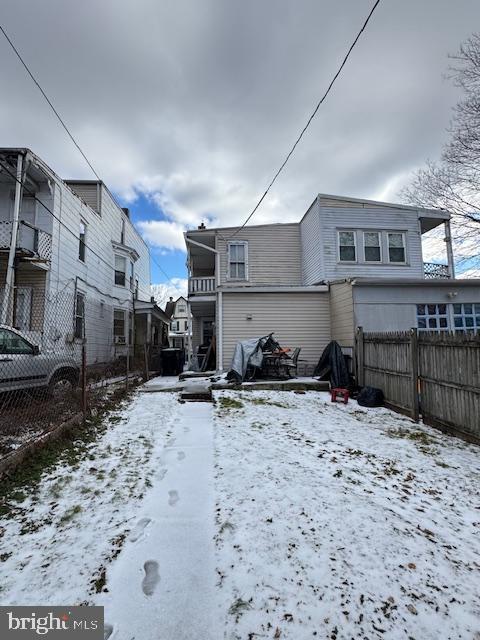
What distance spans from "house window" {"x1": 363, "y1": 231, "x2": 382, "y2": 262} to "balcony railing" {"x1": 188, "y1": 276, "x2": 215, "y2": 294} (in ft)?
22.5

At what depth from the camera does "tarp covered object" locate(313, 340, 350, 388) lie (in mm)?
8586

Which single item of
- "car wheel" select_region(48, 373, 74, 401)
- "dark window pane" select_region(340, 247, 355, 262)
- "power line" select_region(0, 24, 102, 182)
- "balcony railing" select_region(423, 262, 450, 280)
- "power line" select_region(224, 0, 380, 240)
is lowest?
"car wheel" select_region(48, 373, 74, 401)

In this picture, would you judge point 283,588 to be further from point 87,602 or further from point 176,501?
point 176,501

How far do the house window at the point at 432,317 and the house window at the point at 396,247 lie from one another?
11.8ft

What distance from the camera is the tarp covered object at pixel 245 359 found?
30.5 ft

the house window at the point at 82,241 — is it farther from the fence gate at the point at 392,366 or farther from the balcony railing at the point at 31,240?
the fence gate at the point at 392,366

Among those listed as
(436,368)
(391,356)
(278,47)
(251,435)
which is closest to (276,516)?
(251,435)

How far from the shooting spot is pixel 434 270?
44.7 ft

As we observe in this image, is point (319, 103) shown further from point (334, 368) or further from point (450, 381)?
point (334, 368)

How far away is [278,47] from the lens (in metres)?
6.11

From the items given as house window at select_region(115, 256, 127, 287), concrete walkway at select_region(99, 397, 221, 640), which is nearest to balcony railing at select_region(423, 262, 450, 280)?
concrete walkway at select_region(99, 397, 221, 640)

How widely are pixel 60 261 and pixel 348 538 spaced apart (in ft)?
39.7

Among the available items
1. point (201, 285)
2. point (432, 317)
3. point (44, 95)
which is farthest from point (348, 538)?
point (201, 285)

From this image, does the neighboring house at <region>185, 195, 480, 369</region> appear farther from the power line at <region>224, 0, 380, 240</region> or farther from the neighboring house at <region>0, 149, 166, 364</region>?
the neighboring house at <region>0, 149, 166, 364</region>
